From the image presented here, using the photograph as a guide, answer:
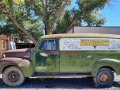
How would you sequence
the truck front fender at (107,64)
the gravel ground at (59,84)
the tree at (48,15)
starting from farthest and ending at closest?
the tree at (48,15) < the truck front fender at (107,64) < the gravel ground at (59,84)

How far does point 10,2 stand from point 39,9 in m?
7.17

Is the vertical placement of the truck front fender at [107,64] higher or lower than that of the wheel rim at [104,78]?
higher

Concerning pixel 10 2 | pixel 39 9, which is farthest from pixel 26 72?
pixel 39 9

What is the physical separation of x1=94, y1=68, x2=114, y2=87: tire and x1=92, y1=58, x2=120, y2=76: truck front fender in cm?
16

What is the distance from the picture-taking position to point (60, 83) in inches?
454

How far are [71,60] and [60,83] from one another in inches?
51.4

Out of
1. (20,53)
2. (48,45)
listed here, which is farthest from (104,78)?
(20,53)

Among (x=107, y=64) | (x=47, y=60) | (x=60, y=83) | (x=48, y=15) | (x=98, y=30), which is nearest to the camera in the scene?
(x=107, y=64)

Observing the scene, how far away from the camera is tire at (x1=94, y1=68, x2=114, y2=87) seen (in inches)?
422

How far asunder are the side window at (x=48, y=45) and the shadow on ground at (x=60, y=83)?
4.85ft

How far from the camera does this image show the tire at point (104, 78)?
10.7 metres

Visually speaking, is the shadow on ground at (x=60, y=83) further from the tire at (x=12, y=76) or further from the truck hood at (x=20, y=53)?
the truck hood at (x=20, y=53)

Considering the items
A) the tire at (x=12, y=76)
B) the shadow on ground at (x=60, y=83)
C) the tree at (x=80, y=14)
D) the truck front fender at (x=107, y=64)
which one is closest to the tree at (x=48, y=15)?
the tree at (x=80, y=14)

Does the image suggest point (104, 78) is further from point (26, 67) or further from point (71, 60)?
point (26, 67)
